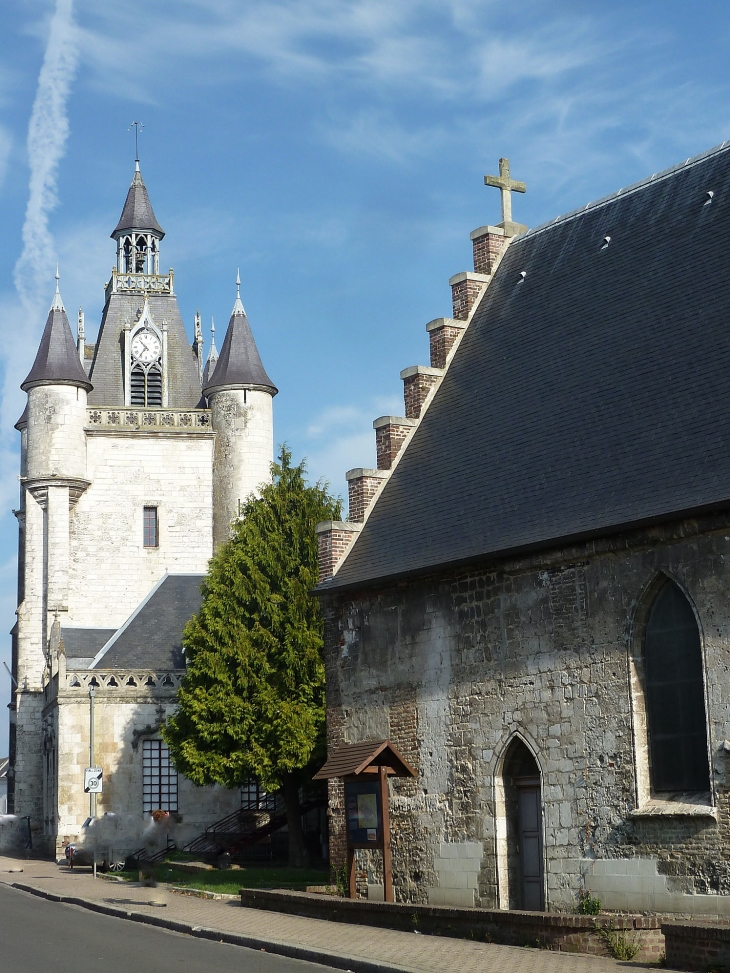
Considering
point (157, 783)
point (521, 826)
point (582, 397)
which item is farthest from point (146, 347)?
point (521, 826)

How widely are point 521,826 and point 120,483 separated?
33413mm

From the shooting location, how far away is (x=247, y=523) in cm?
3228

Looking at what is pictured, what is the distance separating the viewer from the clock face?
51.7m

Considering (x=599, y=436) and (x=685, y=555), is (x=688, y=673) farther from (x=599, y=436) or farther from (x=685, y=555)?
(x=599, y=436)

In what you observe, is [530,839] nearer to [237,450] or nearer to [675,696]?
[675,696]

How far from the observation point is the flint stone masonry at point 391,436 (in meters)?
22.2

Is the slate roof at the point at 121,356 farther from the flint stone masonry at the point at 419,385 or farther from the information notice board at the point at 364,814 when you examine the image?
the information notice board at the point at 364,814

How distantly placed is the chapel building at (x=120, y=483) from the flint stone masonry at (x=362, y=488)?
21.2 m

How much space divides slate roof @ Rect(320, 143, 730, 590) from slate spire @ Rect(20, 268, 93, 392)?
93.1 ft

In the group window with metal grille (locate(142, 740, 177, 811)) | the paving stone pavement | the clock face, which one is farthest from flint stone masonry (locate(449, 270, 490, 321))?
the clock face

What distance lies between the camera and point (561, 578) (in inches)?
678

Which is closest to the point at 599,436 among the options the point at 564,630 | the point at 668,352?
the point at 668,352

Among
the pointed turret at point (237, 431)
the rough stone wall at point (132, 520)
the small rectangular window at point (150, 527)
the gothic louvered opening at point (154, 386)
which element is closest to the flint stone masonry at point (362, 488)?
the rough stone wall at point (132, 520)

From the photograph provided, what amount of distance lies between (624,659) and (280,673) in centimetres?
1498
